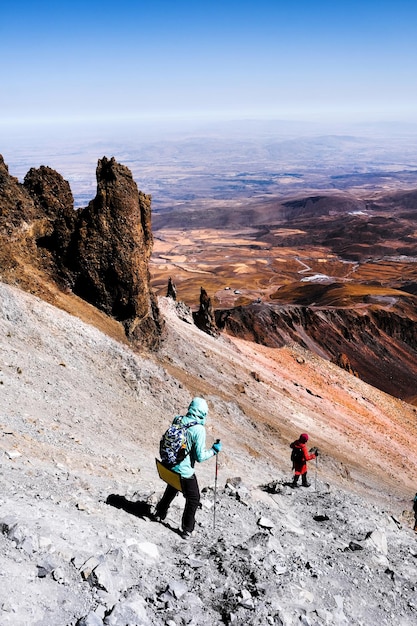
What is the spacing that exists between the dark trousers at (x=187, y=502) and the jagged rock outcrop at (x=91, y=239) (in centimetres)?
1579

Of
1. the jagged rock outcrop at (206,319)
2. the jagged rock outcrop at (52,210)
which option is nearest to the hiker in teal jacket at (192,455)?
the jagged rock outcrop at (52,210)

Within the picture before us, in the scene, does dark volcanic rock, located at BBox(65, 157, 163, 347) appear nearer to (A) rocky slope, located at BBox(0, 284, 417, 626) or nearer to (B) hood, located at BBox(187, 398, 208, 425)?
(A) rocky slope, located at BBox(0, 284, 417, 626)

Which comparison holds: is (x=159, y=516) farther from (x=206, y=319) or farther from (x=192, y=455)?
(x=206, y=319)

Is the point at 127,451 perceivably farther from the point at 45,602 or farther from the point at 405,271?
the point at 405,271

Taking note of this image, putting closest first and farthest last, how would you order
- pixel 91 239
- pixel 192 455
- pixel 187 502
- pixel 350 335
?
pixel 192 455
pixel 187 502
pixel 91 239
pixel 350 335

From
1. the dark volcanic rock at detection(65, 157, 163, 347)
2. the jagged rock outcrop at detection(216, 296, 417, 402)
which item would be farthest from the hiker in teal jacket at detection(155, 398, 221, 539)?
the jagged rock outcrop at detection(216, 296, 417, 402)

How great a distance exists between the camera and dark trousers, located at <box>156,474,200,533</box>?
24.5ft

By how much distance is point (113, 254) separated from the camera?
23.7 meters

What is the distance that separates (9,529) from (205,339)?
28.1m

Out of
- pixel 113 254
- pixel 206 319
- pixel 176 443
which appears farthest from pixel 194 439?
pixel 206 319

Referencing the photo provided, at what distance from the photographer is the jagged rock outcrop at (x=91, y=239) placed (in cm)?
2238

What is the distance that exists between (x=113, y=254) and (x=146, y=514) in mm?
17173

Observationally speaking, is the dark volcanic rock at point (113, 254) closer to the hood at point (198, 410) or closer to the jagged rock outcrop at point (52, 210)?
the jagged rock outcrop at point (52, 210)

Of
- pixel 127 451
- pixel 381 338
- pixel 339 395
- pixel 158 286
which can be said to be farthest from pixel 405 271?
pixel 127 451
